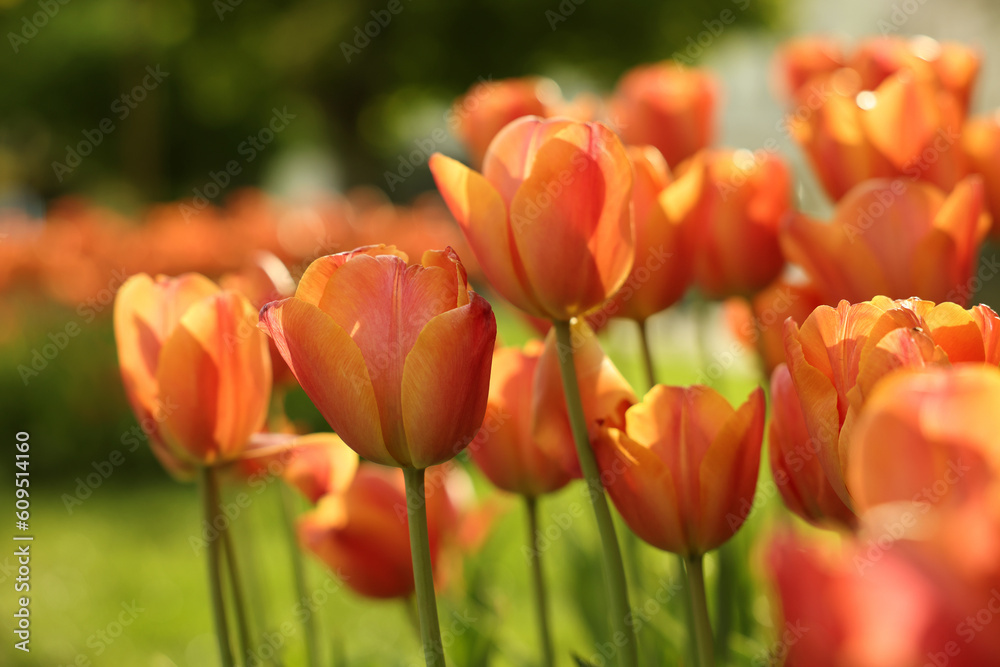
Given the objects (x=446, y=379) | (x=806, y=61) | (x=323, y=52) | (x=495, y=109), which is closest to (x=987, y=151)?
(x=806, y=61)

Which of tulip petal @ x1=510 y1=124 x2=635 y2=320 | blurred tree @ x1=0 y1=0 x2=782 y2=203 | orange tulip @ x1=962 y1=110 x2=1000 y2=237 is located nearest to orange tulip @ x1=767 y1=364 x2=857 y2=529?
tulip petal @ x1=510 y1=124 x2=635 y2=320

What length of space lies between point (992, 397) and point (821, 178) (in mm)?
696

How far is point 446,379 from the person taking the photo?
20.1 inches

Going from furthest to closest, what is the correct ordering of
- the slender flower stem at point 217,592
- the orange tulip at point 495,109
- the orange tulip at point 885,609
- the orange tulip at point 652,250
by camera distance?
the orange tulip at point 495,109 → the orange tulip at point 652,250 → the slender flower stem at point 217,592 → the orange tulip at point 885,609

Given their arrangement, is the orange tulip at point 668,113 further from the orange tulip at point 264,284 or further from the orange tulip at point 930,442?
the orange tulip at point 930,442

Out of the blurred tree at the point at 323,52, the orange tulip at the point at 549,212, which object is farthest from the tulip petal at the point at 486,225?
the blurred tree at the point at 323,52

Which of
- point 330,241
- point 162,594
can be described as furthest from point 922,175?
point 330,241

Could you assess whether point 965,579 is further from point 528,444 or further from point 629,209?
point 528,444

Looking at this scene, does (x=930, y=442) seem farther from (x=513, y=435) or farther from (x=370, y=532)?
(x=370, y=532)

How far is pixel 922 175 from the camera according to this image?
873 mm

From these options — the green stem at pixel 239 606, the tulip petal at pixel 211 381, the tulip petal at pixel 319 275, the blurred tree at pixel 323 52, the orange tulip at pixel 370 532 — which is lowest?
the blurred tree at pixel 323 52

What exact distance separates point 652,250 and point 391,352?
299 mm

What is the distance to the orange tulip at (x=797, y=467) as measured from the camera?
1.78 feet

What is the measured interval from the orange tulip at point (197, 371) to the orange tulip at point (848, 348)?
0.41 metres
